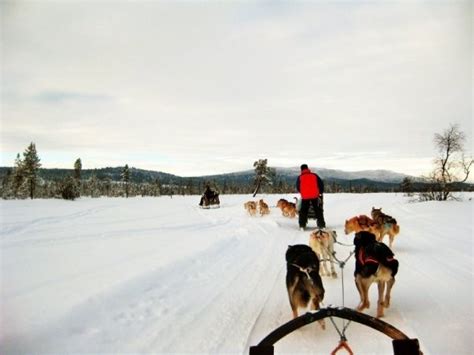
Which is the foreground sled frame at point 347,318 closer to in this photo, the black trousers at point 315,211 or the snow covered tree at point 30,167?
the black trousers at point 315,211

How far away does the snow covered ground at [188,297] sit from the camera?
412cm

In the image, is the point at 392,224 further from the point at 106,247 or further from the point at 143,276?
the point at 106,247

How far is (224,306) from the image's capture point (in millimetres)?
5258

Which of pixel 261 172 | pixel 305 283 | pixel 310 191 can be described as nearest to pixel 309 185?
pixel 310 191

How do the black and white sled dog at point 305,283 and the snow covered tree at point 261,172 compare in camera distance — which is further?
the snow covered tree at point 261,172

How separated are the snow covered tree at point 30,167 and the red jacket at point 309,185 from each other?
48.6m

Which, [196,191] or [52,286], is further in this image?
[196,191]

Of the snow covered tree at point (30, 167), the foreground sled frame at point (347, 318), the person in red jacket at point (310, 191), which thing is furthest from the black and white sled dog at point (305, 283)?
the snow covered tree at point (30, 167)

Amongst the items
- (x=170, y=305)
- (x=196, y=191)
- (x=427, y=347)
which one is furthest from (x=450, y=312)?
(x=196, y=191)

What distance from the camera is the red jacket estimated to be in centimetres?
1293

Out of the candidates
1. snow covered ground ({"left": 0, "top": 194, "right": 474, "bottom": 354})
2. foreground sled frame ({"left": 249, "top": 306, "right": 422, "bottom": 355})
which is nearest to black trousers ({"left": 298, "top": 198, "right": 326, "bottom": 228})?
snow covered ground ({"left": 0, "top": 194, "right": 474, "bottom": 354})

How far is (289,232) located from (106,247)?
6131 millimetres

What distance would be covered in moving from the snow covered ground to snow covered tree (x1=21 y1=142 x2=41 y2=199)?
46356mm

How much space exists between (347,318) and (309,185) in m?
11.4
